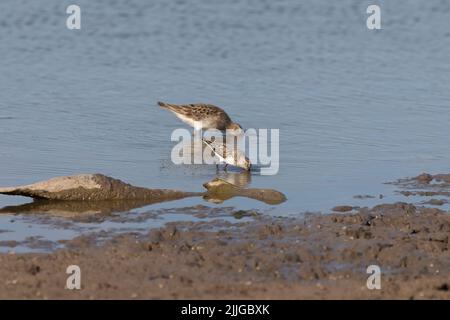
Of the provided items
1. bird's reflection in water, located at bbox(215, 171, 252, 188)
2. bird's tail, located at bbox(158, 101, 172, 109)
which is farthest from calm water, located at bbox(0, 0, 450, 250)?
bird's tail, located at bbox(158, 101, 172, 109)

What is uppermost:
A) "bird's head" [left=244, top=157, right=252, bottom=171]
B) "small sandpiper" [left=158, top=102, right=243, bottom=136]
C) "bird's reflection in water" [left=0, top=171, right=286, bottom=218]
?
"small sandpiper" [left=158, top=102, right=243, bottom=136]

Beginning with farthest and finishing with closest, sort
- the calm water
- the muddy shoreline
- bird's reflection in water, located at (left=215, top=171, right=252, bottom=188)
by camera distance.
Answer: the calm water → bird's reflection in water, located at (left=215, top=171, right=252, bottom=188) → the muddy shoreline

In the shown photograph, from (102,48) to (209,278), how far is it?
11525 mm

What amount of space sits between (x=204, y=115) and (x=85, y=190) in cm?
433

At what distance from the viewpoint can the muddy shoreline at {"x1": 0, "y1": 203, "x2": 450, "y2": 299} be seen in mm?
8586

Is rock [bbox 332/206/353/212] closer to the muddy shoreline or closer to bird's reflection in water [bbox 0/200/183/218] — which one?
the muddy shoreline

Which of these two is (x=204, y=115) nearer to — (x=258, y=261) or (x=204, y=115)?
(x=204, y=115)

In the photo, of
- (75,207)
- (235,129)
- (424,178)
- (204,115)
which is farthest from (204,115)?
(75,207)

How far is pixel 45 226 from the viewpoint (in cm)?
1059

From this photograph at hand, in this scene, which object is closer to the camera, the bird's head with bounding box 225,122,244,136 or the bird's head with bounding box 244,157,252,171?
the bird's head with bounding box 244,157,252,171

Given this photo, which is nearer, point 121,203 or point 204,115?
point 121,203

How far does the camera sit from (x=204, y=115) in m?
15.6

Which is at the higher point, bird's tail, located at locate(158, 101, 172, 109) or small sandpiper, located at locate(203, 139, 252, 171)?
bird's tail, located at locate(158, 101, 172, 109)

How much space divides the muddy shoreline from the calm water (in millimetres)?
973
